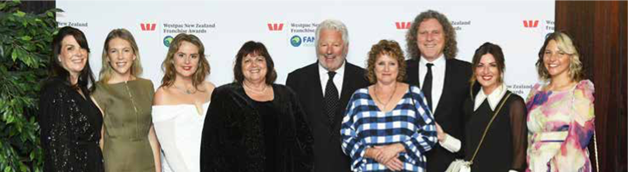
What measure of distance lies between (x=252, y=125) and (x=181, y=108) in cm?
51

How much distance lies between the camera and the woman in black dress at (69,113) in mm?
3535

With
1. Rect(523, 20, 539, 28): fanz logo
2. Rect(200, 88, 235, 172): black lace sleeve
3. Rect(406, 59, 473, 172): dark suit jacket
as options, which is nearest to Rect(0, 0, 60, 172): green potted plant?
Rect(200, 88, 235, 172): black lace sleeve

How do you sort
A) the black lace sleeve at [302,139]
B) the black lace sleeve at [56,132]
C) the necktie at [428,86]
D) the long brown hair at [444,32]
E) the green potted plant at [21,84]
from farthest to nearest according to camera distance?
the long brown hair at [444,32] < the necktie at [428,86] < the black lace sleeve at [302,139] < the green potted plant at [21,84] < the black lace sleeve at [56,132]

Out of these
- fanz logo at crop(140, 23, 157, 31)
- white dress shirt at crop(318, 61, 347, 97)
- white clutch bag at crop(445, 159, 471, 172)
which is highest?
fanz logo at crop(140, 23, 157, 31)

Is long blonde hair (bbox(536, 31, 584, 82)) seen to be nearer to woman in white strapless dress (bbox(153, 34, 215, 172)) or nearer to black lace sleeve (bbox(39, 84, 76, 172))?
woman in white strapless dress (bbox(153, 34, 215, 172))

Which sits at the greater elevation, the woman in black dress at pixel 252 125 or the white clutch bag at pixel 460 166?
the woman in black dress at pixel 252 125

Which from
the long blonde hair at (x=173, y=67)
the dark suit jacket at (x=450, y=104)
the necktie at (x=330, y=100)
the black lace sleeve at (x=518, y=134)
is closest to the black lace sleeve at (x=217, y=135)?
the long blonde hair at (x=173, y=67)

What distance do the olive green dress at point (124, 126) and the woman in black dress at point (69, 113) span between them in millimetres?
81

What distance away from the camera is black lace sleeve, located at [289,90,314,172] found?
387cm

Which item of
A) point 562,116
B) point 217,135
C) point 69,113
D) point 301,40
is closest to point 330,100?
point 217,135

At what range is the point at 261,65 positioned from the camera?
12.4 feet

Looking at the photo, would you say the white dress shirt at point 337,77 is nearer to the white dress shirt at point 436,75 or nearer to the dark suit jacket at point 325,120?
the dark suit jacket at point 325,120

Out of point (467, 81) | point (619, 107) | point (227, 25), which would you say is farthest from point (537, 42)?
point (227, 25)

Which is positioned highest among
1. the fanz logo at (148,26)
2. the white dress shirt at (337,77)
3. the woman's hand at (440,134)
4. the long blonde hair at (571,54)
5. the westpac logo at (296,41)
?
the fanz logo at (148,26)
